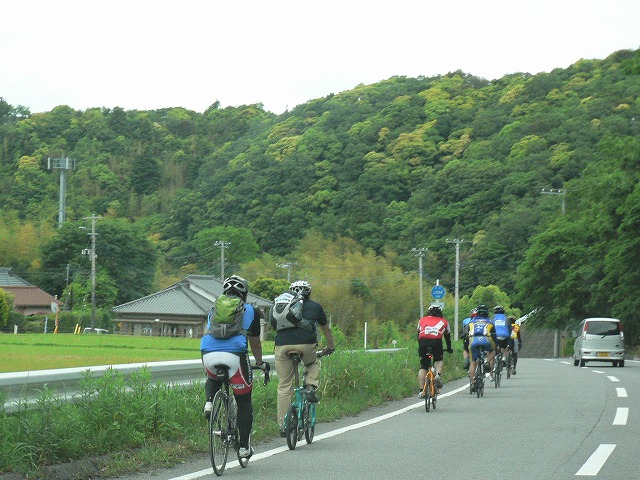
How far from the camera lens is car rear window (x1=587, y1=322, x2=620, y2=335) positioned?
116ft

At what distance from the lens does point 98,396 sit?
29.9ft

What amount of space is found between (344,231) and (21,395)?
87574 millimetres

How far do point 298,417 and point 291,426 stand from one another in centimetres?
18

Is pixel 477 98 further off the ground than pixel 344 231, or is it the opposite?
pixel 477 98

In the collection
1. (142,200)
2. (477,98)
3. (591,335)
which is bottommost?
(591,335)

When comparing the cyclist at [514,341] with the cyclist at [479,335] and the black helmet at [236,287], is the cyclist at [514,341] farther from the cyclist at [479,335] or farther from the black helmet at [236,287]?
the black helmet at [236,287]

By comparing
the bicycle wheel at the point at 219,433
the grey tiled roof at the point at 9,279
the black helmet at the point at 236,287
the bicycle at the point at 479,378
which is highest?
the black helmet at the point at 236,287

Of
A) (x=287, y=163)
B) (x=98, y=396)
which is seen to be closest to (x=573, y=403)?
(x=98, y=396)

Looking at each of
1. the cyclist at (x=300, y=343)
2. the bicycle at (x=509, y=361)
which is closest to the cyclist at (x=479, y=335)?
the bicycle at (x=509, y=361)

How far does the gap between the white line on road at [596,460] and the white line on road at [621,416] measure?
2.62 metres

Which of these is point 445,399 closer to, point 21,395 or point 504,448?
point 504,448

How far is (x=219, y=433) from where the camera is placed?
8328 millimetres

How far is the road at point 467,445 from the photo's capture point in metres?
8.41

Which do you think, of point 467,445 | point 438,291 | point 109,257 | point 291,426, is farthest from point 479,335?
point 109,257
